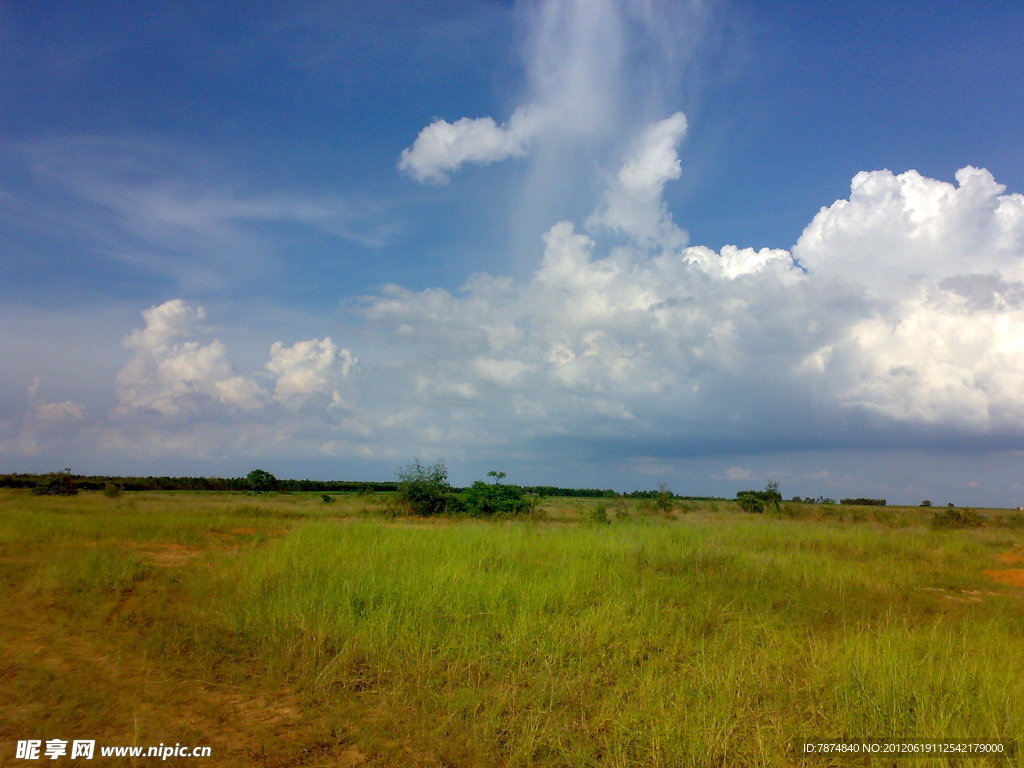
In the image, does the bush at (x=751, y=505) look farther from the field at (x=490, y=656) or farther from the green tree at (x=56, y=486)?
the green tree at (x=56, y=486)

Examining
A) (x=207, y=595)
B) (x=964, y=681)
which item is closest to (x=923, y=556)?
(x=964, y=681)

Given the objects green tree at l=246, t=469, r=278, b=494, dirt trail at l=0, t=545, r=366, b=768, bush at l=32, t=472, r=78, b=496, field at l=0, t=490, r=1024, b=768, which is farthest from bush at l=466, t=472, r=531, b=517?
green tree at l=246, t=469, r=278, b=494

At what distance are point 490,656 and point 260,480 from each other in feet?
178

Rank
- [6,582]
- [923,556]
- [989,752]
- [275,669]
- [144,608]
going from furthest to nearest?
[923,556], [6,582], [144,608], [275,669], [989,752]

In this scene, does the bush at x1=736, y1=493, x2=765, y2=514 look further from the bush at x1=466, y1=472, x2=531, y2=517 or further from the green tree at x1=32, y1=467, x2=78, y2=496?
the green tree at x1=32, y1=467, x2=78, y2=496

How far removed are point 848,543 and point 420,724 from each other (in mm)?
15829

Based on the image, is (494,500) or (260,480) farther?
(260,480)

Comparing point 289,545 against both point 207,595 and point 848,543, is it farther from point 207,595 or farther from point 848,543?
point 848,543

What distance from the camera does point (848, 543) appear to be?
1661cm

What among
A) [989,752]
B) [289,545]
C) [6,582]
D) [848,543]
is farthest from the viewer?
[848,543]

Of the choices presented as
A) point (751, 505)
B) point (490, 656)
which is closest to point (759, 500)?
point (751, 505)

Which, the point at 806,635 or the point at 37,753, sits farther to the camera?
the point at 806,635

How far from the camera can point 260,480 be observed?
179 ft

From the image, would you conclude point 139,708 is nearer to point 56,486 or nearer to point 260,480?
point 56,486
